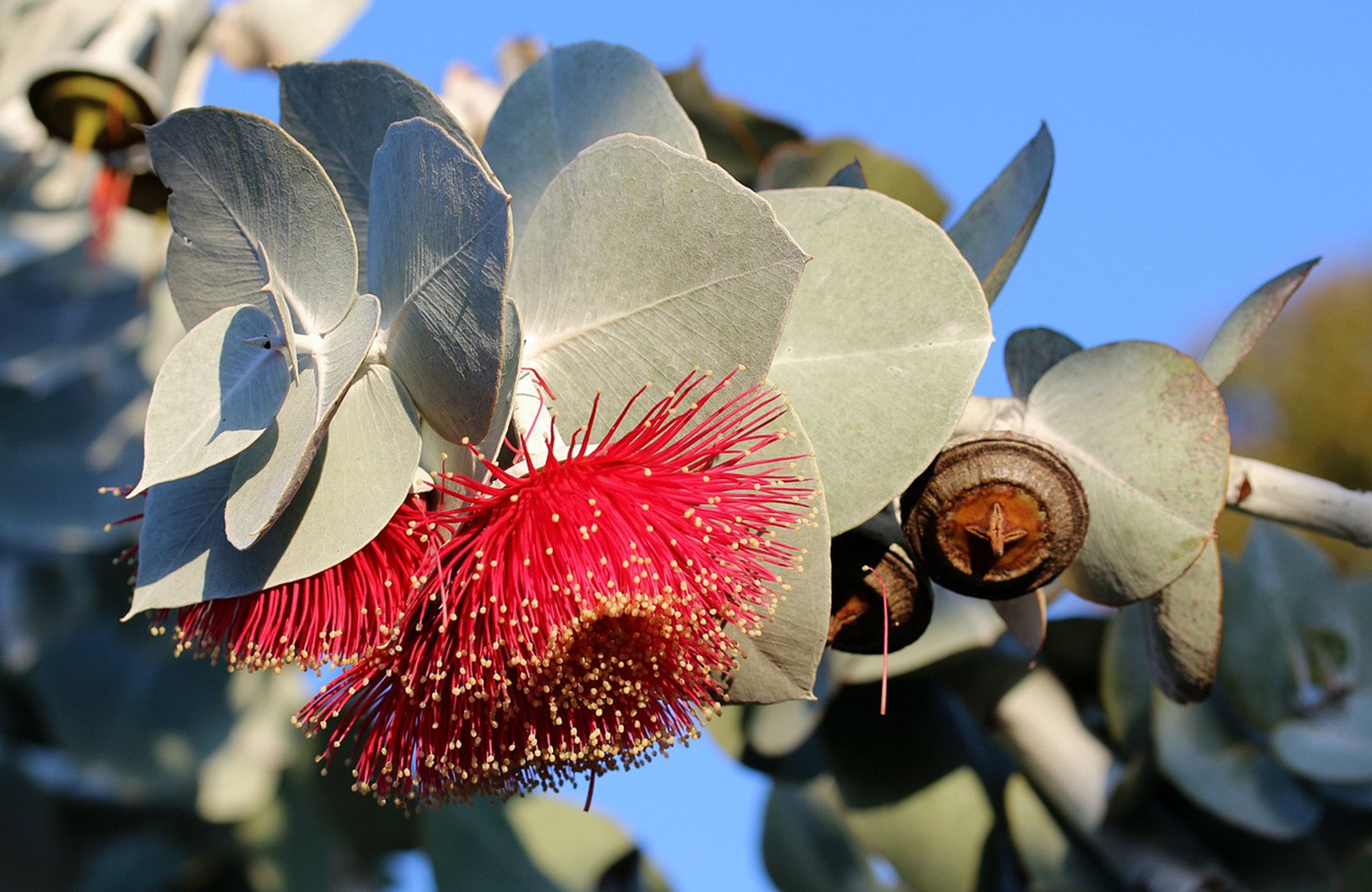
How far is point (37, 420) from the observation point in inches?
105

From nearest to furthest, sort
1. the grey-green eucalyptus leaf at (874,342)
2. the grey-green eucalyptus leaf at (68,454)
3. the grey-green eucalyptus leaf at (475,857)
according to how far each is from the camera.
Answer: the grey-green eucalyptus leaf at (874,342)
the grey-green eucalyptus leaf at (475,857)
the grey-green eucalyptus leaf at (68,454)

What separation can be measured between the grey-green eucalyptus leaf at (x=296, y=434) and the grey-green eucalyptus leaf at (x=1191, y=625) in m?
0.52

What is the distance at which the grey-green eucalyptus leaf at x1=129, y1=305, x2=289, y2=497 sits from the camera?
0.65m

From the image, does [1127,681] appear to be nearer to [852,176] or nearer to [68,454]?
[852,176]

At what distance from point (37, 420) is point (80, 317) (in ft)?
0.80

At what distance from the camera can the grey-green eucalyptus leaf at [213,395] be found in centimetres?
65

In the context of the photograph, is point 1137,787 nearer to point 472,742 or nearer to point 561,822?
point 561,822

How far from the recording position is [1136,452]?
0.78m

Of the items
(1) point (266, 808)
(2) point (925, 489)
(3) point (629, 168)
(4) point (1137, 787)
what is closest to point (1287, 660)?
(4) point (1137, 787)

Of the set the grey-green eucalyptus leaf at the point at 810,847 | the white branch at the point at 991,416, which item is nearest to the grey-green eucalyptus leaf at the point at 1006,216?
the white branch at the point at 991,416

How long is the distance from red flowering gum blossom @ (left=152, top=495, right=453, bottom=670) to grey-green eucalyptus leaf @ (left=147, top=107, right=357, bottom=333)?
129mm

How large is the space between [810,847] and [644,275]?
94 centimetres

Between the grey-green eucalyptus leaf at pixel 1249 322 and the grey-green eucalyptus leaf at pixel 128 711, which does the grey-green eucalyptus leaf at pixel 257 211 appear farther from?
the grey-green eucalyptus leaf at pixel 128 711

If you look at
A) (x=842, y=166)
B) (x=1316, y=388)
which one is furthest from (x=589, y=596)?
(x=1316, y=388)
